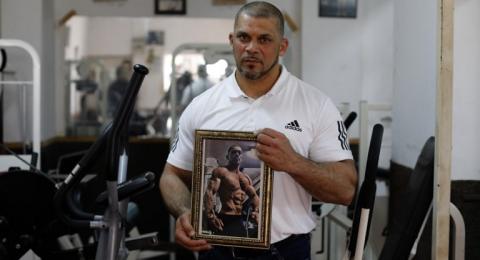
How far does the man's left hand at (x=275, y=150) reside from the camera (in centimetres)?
132

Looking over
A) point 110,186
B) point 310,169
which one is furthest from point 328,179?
point 110,186

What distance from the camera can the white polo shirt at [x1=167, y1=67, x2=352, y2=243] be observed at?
1.46 meters

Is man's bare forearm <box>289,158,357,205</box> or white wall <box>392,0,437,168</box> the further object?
white wall <box>392,0,437,168</box>

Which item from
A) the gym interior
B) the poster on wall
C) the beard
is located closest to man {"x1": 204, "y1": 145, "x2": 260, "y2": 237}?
the beard

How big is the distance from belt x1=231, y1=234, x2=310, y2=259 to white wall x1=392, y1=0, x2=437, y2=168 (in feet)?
3.45

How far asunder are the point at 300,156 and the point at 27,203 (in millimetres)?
1355

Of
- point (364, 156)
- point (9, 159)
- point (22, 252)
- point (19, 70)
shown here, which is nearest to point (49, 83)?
point (19, 70)

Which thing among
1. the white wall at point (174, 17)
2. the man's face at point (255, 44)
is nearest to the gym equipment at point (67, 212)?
the man's face at point (255, 44)

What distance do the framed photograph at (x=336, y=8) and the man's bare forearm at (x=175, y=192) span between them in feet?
9.30

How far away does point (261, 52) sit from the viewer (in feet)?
4.69

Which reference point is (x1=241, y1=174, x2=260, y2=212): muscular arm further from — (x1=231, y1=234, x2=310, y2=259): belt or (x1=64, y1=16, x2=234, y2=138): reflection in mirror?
(x1=64, y1=16, x2=234, y2=138): reflection in mirror

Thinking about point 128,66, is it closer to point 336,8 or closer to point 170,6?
point 170,6

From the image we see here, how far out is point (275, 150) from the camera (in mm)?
1322

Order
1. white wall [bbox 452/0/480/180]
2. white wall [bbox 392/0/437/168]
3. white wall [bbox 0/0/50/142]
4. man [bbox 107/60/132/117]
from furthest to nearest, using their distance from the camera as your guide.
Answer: man [bbox 107/60/132/117] → white wall [bbox 0/0/50/142] → white wall [bbox 392/0/437/168] → white wall [bbox 452/0/480/180]
